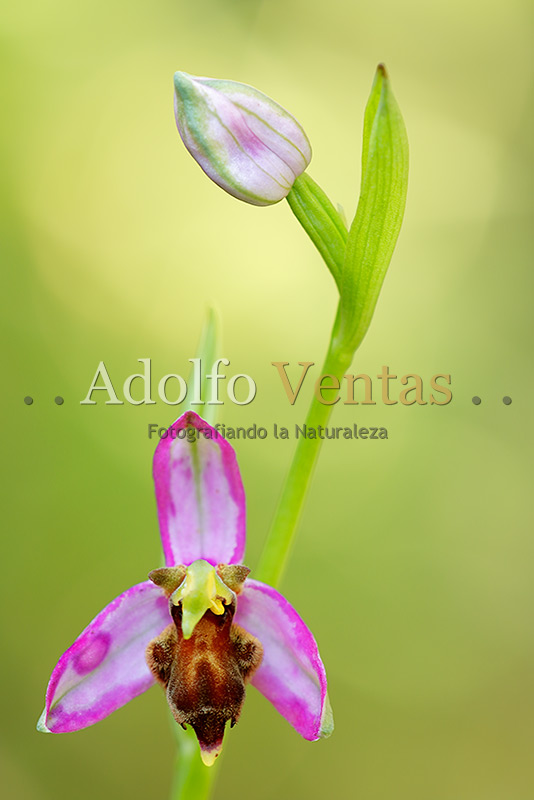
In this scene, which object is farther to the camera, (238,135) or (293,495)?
(293,495)

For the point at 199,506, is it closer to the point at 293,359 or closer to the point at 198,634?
the point at 198,634

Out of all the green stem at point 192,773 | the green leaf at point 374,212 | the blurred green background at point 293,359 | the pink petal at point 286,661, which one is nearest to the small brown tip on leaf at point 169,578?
the pink petal at point 286,661

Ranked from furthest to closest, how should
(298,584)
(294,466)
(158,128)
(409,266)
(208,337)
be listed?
(158,128) → (409,266) → (298,584) → (208,337) → (294,466)

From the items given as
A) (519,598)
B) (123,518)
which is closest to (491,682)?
(519,598)

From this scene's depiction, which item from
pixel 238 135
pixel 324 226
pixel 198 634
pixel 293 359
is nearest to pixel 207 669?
pixel 198 634

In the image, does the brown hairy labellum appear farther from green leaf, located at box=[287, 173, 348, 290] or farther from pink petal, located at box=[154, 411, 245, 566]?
green leaf, located at box=[287, 173, 348, 290]

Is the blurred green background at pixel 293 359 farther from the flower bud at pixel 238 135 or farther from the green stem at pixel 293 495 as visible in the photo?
the flower bud at pixel 238 135

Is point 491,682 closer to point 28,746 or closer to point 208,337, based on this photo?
point 28,746
